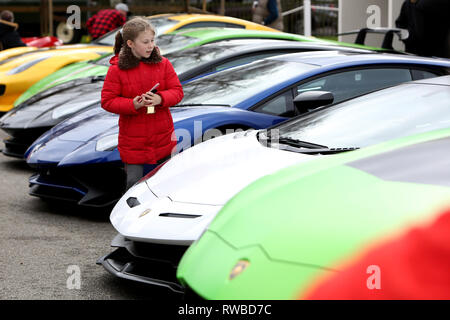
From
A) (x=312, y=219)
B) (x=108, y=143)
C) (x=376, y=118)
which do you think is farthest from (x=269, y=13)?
(x=312, y=219)

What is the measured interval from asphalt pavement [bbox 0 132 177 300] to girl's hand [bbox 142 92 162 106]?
0.91 m

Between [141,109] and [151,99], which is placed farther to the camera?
[141,109]

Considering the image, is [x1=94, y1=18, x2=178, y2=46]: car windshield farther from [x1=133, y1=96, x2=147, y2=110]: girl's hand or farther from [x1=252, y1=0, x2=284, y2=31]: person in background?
[x1=133, y1=96, x2=147, y2=110]: girl's hand

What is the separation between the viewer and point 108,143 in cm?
583

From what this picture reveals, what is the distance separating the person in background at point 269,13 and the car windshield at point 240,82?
894cm

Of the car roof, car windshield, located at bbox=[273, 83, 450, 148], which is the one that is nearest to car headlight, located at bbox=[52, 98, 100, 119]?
the car roof

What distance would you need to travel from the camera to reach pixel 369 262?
2273mm

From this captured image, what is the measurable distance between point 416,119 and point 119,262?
1.64m

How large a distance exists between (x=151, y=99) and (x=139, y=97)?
0.08 meters

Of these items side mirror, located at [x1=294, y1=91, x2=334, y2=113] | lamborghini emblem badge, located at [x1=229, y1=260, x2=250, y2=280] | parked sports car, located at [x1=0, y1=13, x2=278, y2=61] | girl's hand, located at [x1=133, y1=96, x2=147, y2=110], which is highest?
parked sports car, located at [x1=0, y1=13, x2=278, y2=61]

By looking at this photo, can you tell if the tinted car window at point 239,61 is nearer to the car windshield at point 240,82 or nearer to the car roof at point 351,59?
the car windshield at point 240,82

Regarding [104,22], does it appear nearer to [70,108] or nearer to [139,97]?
[70,108]

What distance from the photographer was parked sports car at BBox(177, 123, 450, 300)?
2.30 metres

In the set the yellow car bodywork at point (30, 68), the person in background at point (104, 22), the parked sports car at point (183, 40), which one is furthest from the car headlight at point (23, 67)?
the person in background at point (104, 22)
